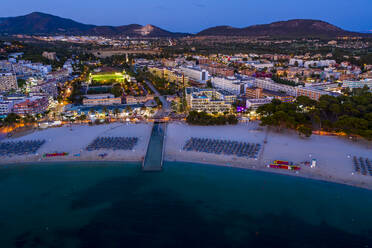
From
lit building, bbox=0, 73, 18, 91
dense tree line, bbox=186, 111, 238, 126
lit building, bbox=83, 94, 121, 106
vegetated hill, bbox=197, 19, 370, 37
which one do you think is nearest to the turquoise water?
dense tree line, bbox=186, 111, 238, 126

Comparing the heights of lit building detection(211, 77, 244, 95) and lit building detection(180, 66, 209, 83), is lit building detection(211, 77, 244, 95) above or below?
below

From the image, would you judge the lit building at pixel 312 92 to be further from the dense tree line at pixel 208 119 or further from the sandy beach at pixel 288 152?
the dense tree line at pixel 208 119

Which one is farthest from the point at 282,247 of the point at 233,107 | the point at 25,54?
Result: the point at 25,54

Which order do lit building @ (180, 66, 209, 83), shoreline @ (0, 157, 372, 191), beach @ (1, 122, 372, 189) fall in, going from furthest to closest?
lit building @ (180, 66, 209, 83), beach @ (1, 122, 372, 189), shoreline @ (0, 157, 372, 191)

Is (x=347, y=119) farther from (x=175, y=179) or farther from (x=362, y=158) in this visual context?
(x=175, y=179)

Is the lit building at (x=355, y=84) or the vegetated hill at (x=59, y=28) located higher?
the vegetated hill at (x=59, y=28)

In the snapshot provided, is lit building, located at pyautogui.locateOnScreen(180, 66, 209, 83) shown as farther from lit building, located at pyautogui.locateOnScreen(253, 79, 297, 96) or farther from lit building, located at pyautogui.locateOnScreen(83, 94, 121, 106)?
lit building, located at pyautogui.locateOnScreen(83, 94, 121, 106)

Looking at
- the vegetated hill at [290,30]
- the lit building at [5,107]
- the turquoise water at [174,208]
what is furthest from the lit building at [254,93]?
the vegetated hill at [290,30]
